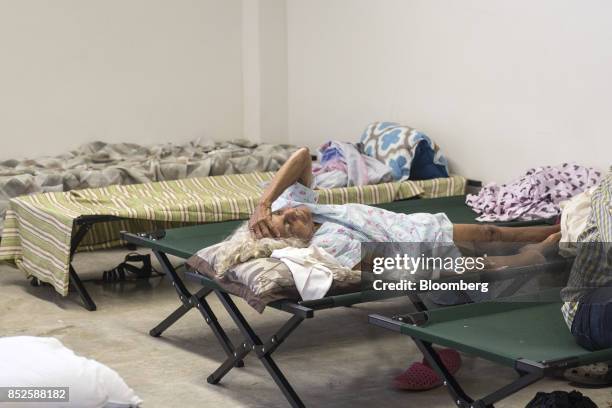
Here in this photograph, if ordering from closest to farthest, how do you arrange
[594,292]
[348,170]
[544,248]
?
[594,292] → [544,248] → [348,170]

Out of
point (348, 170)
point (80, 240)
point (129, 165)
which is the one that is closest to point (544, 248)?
point (348, 170)

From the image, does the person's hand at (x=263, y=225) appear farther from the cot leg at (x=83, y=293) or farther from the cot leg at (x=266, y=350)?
the cot leg at (x=83, y=293)

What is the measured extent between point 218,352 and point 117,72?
3377 mm

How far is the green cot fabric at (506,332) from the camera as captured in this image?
2.89 m

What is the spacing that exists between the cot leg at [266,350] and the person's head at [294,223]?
0.41m

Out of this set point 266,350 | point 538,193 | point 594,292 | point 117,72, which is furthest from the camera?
point 117,72

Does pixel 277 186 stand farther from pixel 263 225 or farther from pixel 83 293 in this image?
pixel 83 293

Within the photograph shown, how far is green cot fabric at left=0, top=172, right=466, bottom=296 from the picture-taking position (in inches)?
185

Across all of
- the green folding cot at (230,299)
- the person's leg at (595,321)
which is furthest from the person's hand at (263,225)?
the person's leg at (595,321)

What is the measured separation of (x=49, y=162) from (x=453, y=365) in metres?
3.42

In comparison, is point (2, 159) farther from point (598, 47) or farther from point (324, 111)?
point (598, 47)

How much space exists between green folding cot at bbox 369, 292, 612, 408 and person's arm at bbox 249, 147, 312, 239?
87 centimetres

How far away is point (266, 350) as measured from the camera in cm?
347

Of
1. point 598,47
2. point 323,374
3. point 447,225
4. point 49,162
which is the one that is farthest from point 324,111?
point 323,374
